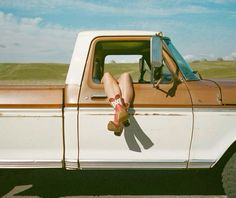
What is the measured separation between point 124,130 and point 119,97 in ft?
1.19

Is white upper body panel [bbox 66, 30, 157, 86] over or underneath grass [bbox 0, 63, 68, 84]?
over

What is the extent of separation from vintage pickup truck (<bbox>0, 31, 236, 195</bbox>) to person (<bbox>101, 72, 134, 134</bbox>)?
9 cm

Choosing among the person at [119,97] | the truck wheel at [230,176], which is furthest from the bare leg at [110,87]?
the truck wheel at [230,176]

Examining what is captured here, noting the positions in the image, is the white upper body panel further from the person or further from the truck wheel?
the truck wheel

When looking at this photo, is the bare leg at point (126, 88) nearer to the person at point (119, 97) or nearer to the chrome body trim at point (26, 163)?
the person at point (119, 97)

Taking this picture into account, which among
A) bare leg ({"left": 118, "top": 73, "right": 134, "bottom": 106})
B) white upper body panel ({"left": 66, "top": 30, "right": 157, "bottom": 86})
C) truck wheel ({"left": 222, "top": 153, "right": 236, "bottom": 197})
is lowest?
truck wheel ({"left": 222, "top": 153, "right": 236, "bottom": 197})

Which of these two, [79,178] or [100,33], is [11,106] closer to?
[100,33]

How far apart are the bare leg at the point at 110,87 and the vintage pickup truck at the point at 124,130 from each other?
0.27ft

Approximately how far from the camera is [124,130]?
158 inches

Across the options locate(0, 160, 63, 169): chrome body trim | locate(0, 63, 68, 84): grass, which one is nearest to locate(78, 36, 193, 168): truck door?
locate(0, 160, 63, 169): chrome body trim

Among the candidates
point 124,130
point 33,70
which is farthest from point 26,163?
point 33,70

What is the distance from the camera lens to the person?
12.4 ft

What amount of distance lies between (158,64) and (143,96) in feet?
1.74

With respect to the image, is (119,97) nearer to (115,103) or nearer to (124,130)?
(115,103)
